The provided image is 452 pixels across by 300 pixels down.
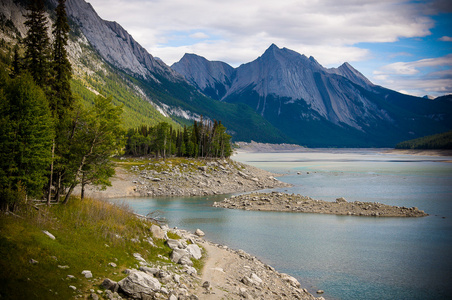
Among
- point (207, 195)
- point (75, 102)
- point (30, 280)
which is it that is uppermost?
point (75, 102)

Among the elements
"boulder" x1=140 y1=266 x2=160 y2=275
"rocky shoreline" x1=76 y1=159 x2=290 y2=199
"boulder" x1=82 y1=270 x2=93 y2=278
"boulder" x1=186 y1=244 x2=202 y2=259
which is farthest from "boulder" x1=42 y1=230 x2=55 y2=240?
"rocky shoreline" x1=76 y1=159 x2=290 y2=199

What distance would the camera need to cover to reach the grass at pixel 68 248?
54.3 ft

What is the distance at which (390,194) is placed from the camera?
7994 cm

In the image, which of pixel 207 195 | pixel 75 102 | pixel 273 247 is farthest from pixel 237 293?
pixel 207 195

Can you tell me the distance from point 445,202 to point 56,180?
72394 mm

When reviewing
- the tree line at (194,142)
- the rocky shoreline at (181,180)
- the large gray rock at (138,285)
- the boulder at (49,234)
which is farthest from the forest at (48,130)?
the tree line at (194,142)

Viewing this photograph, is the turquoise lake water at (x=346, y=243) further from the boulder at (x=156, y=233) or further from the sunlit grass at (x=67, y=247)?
the sunlit grass at (x=67, y=247)

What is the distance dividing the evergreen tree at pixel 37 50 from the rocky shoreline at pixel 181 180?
40316 millimetres

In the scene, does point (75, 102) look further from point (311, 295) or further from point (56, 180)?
point (311, 295)

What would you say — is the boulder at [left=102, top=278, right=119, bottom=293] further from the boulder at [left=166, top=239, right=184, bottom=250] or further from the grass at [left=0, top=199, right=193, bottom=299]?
the boulder at [left=166, top=239, right=184, bottom=250]

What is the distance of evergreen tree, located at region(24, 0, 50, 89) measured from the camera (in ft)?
112

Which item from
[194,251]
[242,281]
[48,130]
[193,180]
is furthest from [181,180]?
[242,281]

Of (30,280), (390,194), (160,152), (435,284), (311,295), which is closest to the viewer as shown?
(30,280)

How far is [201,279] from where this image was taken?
23.8 meters
